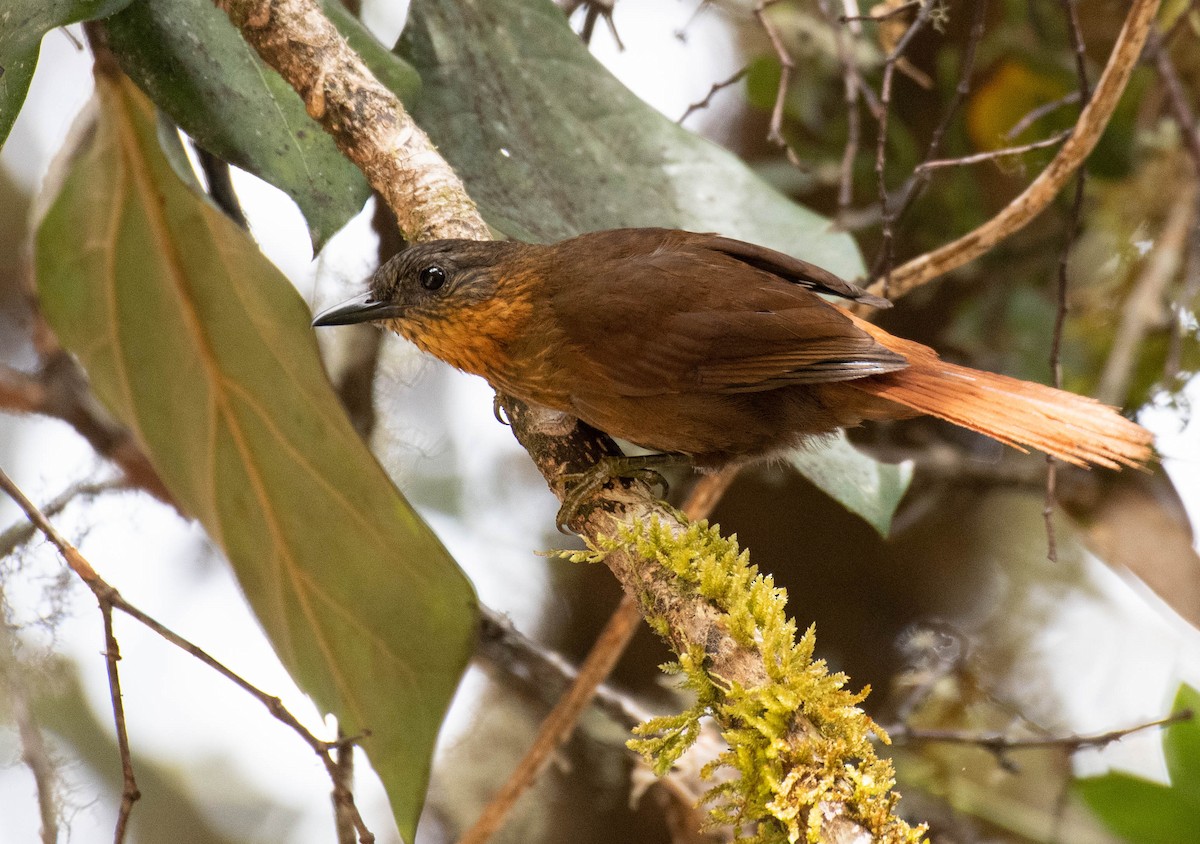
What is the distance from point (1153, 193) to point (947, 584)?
1313 millimetres

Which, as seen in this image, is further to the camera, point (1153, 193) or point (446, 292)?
point (1153, 193)

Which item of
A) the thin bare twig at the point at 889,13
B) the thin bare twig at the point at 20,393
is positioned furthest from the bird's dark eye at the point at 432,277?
the thin bare twig at the point at 20,393

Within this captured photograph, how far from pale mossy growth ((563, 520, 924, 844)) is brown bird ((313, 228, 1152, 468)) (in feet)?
1.49

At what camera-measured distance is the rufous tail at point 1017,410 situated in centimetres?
147

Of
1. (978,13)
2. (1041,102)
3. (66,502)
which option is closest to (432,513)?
(66,502)

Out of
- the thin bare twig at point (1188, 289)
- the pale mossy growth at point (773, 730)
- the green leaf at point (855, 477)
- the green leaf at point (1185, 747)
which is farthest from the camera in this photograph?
the thin bare twig at point (1188, 289)

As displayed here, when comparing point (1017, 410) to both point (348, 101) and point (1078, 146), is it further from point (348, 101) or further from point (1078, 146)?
point (348, 101)

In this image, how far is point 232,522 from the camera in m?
1.72

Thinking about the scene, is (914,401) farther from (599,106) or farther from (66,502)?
(66,502)

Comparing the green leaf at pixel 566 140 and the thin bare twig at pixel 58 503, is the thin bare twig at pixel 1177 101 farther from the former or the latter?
the thin bare twig at pixel 58 503

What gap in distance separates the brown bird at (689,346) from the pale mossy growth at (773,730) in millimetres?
453

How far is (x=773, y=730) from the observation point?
3.50 feet

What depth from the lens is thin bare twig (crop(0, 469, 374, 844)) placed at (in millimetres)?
1238

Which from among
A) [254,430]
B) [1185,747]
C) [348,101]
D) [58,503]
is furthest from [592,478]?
[1185,747]
